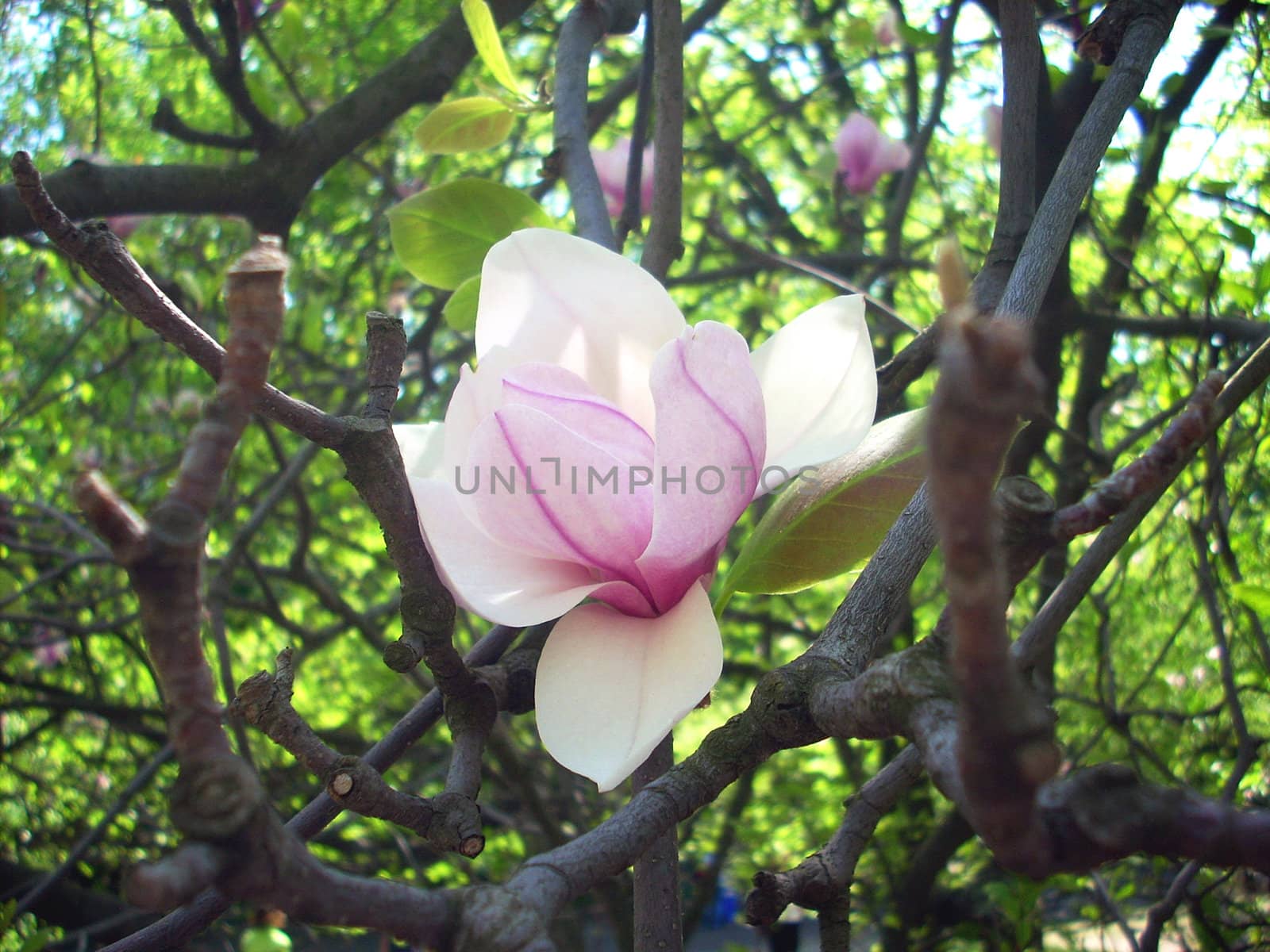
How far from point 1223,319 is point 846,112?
1.34 meters

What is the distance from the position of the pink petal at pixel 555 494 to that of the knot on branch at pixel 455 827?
12 centimetres

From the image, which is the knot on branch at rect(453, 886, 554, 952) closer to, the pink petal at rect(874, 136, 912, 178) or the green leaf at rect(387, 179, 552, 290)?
the green leaf at rect(387, 179, 552, 290)

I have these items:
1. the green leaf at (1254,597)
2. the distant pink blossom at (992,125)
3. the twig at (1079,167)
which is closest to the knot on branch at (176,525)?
the twig at (1079,167)

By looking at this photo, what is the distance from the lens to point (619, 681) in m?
0.46

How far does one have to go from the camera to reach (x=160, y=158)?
2484 mm

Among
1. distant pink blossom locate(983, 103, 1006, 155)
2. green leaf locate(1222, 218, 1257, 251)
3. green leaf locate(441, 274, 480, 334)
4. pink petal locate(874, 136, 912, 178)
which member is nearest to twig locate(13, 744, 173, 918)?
green leaf locate(441, 274, 480, 334)

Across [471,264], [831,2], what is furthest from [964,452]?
[831,2]

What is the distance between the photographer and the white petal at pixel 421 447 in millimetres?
552

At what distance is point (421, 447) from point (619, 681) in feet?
0.60

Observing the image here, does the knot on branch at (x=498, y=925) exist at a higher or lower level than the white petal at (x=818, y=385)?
lower

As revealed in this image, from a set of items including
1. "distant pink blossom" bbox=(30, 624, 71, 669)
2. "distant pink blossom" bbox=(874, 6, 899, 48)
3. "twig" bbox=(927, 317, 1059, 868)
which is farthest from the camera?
"distant pink blossom" bbox=(30, 624, 71, 669)

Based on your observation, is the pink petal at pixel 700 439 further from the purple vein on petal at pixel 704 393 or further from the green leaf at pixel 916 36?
the green leaf at pixel 916 36

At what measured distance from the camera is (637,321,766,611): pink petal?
0.44 m

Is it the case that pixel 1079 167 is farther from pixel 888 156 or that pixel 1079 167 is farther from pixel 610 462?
pixel 888 156
